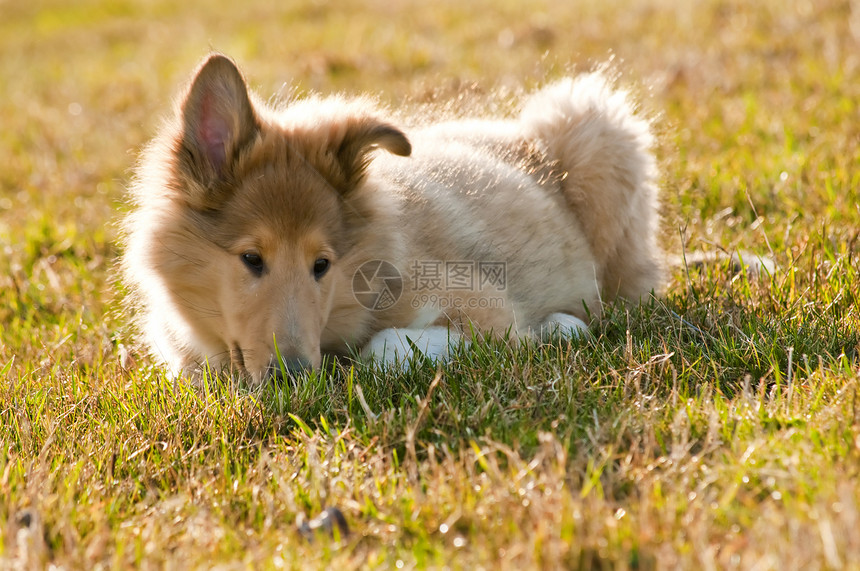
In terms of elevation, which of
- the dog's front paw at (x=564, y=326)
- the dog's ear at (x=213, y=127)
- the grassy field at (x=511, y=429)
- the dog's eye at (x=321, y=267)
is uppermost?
the dog's ear at (x=213, y=127)

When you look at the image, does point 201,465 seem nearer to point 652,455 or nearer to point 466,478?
point 466,478

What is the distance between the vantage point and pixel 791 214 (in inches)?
191

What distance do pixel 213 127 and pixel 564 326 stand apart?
178 cm

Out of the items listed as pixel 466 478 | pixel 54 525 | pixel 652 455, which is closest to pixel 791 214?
pixel 652 455

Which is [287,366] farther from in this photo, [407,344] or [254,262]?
[407,344]

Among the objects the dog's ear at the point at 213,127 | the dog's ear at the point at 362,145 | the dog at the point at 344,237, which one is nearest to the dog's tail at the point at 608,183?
the dog at the point at 344,237

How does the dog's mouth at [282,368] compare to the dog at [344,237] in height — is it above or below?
below

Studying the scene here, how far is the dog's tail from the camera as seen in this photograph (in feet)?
15.4

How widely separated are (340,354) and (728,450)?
67.1 inches

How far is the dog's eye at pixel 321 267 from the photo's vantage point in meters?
3.34

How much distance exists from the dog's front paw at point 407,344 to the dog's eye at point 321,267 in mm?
373

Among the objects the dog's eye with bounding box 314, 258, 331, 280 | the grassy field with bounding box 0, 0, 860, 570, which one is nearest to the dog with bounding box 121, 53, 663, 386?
the dog's eye with bounding box 314, 258, 331, 280

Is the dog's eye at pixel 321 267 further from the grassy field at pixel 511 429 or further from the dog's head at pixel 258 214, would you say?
the grassy field at pixel 511 429

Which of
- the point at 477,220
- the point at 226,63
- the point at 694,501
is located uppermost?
the point at 226,63
